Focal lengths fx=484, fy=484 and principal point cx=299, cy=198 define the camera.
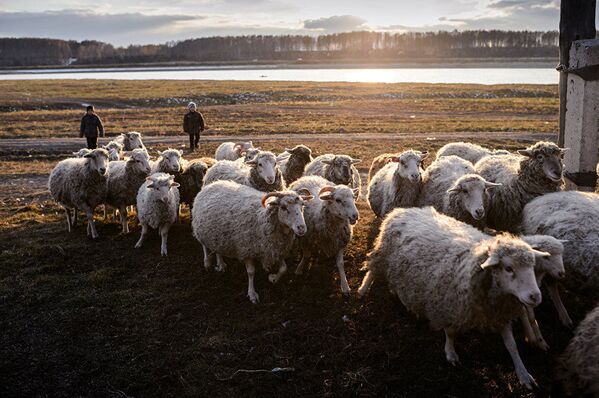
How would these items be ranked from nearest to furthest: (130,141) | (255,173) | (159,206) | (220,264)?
(220,264)
(159,206)
(255,173)
(130,141)

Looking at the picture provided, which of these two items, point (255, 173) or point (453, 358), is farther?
point (255, 173)

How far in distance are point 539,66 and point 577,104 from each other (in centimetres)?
11929

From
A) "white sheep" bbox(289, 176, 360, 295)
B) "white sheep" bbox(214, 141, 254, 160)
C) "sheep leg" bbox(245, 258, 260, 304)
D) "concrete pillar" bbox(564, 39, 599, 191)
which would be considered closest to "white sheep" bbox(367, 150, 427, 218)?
"white sheep" bbox(289, 176, 360, 295)

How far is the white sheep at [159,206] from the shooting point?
32.0ft

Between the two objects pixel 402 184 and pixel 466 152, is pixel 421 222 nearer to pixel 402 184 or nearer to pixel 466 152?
pixel 402 184

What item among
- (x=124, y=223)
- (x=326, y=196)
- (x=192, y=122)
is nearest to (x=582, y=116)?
(x=326, y=196)

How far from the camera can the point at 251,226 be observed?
7965 mm

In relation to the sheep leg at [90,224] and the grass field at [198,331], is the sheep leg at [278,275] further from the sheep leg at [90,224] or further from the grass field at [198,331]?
the sheep leg at [90,224]

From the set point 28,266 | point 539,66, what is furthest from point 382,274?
point 539,66

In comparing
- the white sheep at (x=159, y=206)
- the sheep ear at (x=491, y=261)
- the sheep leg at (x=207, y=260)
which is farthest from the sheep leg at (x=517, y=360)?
the white sheep at (x=159, y=206)

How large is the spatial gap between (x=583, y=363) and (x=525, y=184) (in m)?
4.22

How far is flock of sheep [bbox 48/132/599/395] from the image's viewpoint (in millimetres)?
5316

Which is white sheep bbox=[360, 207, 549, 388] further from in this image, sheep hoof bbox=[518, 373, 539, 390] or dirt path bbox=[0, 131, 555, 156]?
dirt path bbox=[0, 131, 555, 156]

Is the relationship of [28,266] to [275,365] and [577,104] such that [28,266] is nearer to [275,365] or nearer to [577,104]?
[275,365]
